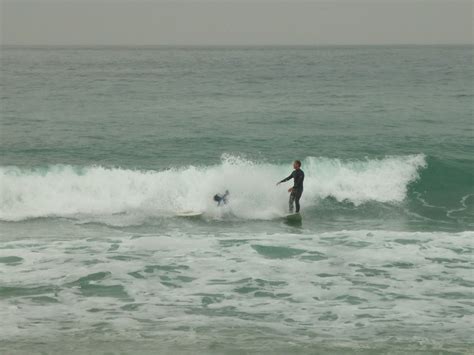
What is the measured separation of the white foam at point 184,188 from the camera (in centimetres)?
2091

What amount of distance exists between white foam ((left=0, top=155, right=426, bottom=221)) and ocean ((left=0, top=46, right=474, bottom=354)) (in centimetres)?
8

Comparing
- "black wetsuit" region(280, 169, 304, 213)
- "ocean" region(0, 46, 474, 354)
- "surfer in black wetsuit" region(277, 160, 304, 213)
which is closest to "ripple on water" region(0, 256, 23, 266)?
"ocean" region(0, 46, 474, 354)

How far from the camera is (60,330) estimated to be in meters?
11.1

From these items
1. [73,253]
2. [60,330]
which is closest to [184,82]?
[73,253]

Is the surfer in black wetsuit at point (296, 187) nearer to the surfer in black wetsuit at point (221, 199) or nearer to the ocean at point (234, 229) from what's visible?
the ocean at point (234, 229)

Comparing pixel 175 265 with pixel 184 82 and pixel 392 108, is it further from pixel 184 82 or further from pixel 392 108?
pixel 184 82

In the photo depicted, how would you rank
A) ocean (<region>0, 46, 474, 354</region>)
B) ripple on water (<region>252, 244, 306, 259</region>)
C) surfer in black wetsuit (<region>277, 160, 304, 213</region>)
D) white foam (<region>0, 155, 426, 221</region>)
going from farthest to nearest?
white foam (<region>0, 155, 426, 221</region>) < surfer in black wetsuit (<region>277, 160, 304, 213</region>) < ripple on water (<region>252, 244, 306, 259</region>) < ocean (<region>0, 46, 474, 354</region>)

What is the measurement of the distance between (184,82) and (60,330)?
4754 cm

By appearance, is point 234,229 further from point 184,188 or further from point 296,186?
point 184,188

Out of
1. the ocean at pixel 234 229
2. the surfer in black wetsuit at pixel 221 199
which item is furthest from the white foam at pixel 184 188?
the surfer in black wetsuit at pixel 221 199

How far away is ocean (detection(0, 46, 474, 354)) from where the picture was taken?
1130 cm

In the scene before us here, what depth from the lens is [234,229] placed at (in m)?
18.6

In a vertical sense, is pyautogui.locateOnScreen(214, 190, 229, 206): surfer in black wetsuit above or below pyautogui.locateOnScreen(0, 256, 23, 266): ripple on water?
above

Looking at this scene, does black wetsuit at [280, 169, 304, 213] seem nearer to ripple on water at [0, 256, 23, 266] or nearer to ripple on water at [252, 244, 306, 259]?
ripple on water at [252, 244, 306, 259]
